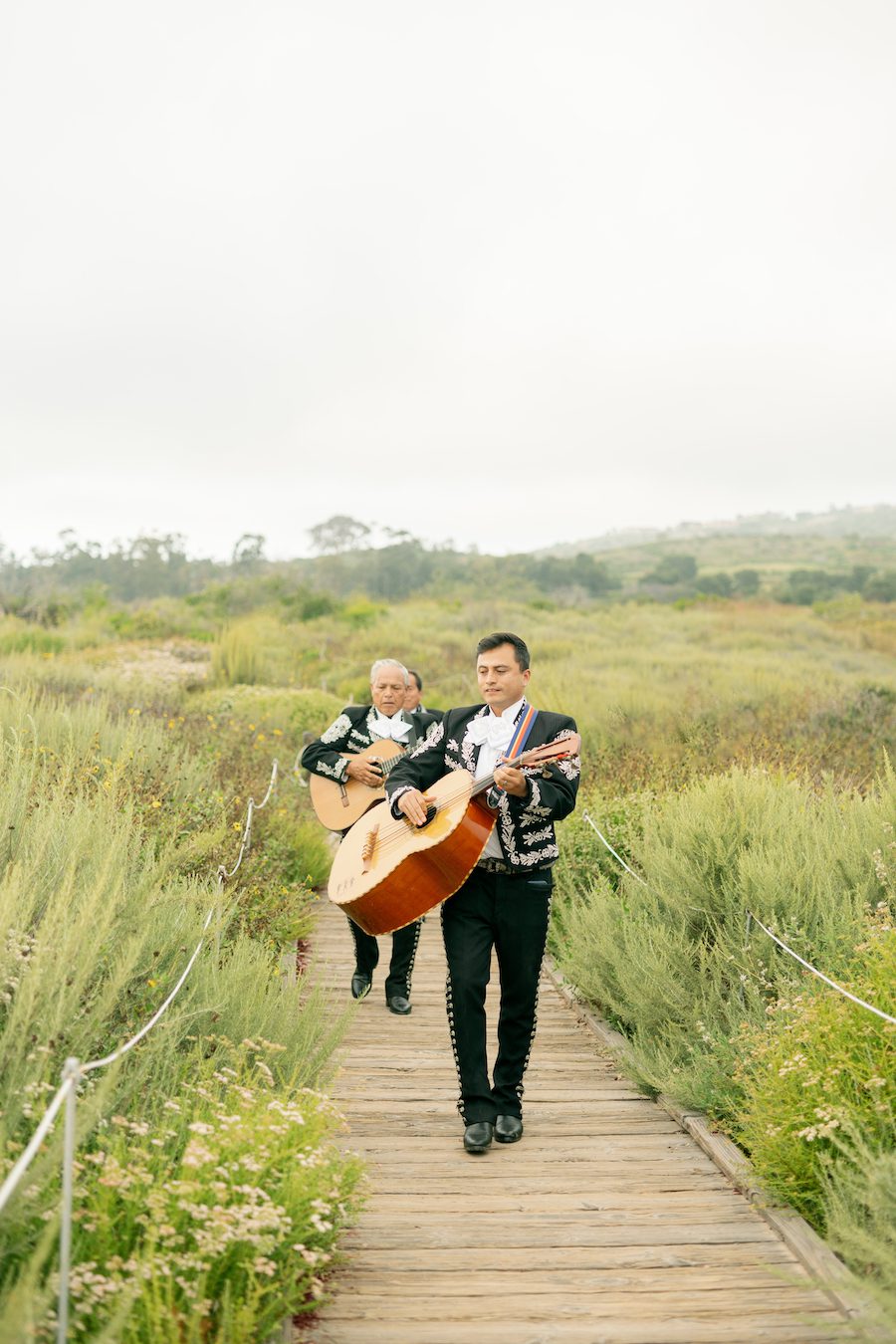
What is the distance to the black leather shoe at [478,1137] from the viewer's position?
14.9ft

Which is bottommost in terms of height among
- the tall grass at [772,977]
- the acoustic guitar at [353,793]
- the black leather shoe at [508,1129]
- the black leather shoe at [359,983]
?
the black leather shoe at [359,983]

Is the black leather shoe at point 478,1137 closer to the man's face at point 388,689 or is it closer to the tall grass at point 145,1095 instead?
the tall grass at point 145,1095

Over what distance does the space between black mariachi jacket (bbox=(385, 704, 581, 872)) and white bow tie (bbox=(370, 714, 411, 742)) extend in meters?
1.82

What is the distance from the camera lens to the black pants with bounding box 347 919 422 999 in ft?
22.2

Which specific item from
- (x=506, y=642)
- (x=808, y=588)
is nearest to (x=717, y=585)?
(x=808, y=588)

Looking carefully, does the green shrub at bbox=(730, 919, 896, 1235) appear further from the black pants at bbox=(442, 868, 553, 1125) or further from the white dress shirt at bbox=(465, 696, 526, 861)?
the white dress shirt at bbox=(465, 696, 526, 861)

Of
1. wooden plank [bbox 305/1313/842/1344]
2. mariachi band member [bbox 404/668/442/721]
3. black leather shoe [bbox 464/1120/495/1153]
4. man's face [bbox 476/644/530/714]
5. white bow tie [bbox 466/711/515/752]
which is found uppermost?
man's face [bbox 476/644/530/714]

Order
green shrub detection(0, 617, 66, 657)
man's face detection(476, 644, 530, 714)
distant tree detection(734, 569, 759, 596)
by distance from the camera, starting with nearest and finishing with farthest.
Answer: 1. man's face detection(476, 644, 530, 714)
2. green shrub detection(0, 617, 66, 657)
3. distant tree detection(734, 569, 759, 596)

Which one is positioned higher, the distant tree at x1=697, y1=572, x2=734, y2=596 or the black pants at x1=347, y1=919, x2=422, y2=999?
the distant tree at x1=697, y1=572, x2=734, y2=596

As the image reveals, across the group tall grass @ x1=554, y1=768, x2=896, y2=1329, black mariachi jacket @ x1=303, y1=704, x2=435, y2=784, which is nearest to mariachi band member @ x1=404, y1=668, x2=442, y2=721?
black mariachi jacket @ x1=303, y1=704, x2=435, y2=784

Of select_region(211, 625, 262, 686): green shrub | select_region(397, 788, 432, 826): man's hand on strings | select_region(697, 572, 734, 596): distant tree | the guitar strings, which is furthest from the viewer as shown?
select_region(697, 572, 734, 596): distant tree

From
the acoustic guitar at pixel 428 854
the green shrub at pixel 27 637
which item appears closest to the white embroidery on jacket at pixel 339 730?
the acoustic guitar at pixel 428 854

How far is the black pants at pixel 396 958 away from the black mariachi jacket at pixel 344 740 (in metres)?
0.93

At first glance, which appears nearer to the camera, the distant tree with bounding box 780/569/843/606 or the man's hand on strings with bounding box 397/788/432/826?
the man's hand on strings with bounding box 397/788/432/826
